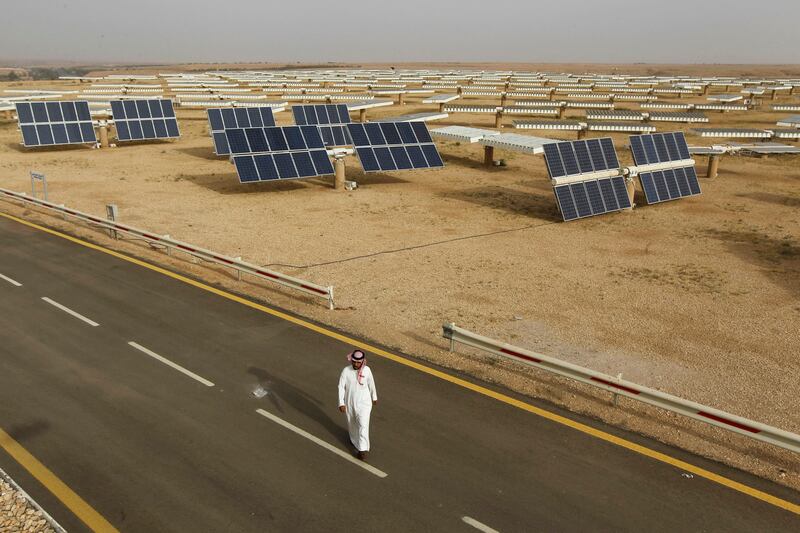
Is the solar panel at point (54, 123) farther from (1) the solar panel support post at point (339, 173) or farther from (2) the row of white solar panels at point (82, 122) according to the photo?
(1) the solar panel support post at point (339, 173)

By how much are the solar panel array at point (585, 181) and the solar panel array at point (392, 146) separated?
A: 9773 mm

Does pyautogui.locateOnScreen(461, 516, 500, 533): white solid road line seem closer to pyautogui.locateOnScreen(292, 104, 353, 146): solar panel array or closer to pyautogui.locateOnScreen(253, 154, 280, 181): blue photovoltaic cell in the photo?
pyautogui.locateOnScreen(253, 154, 280, 181): blue photovoltaic cell

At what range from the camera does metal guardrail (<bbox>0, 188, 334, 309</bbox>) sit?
17797mm

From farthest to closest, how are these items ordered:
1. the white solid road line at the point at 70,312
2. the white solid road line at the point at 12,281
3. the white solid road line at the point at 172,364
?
1. the white solid road line at the point at 12,281
2. the white solid road line at the point at 70,312
3. the white solid road line at the point at 172,364

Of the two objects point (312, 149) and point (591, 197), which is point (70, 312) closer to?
point (312, 149)

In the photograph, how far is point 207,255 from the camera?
20562 millimetres

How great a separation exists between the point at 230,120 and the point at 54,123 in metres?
14.0

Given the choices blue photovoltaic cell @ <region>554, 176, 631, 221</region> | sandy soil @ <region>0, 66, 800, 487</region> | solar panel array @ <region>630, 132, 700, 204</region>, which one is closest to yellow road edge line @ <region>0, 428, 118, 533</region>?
sandy soil @ <region>0, 66, 800, 487</region>

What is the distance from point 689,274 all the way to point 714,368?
7757 millimetres

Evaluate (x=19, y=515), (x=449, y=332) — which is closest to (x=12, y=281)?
(x=19, y=515)

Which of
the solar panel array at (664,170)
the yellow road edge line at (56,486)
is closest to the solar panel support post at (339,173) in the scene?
the solar panel array at (664,170)

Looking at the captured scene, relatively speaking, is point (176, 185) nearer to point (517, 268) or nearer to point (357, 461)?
point (517, 268)

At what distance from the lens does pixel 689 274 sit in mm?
21703

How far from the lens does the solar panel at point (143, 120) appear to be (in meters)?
48.7
